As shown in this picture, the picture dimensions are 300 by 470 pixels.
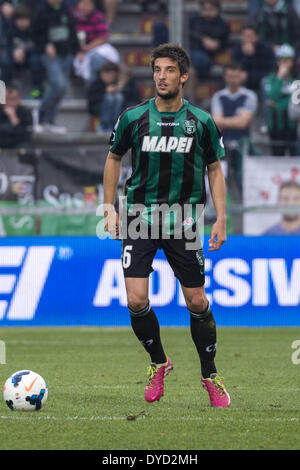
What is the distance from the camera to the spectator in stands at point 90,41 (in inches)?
631

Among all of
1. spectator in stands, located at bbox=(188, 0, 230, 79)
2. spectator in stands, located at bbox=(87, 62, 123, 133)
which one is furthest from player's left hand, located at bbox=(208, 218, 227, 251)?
spectator in stands, located at bbox=(188, 0, 230, 79)

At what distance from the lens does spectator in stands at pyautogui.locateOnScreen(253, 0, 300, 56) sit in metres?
15.9

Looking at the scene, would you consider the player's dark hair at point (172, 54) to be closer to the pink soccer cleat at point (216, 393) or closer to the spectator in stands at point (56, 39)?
the pink soccer cleat at point (216, 393)

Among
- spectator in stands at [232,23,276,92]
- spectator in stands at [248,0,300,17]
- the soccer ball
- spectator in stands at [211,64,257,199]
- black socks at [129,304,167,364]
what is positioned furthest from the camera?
spectator in stands at [248,0,300,17]

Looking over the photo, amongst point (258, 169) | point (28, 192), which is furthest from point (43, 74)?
point (258, 169)

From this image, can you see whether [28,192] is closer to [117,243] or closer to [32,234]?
[32,234]

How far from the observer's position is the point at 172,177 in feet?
20.2

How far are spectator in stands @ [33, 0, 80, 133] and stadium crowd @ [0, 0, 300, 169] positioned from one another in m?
0.02

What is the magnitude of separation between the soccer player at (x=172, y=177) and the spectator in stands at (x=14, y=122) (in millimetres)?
8199

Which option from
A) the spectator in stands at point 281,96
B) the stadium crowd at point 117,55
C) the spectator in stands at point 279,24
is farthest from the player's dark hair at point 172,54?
the spectator in stands at point 279,24

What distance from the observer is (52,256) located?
11711mm

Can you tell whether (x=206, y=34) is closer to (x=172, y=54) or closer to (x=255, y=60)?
(x=255, y=60)

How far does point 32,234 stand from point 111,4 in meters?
6.56

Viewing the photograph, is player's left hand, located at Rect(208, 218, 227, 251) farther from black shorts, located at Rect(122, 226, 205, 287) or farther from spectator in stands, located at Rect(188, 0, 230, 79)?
spectator in stands, located at Rect(188, 0, 230, 79)
